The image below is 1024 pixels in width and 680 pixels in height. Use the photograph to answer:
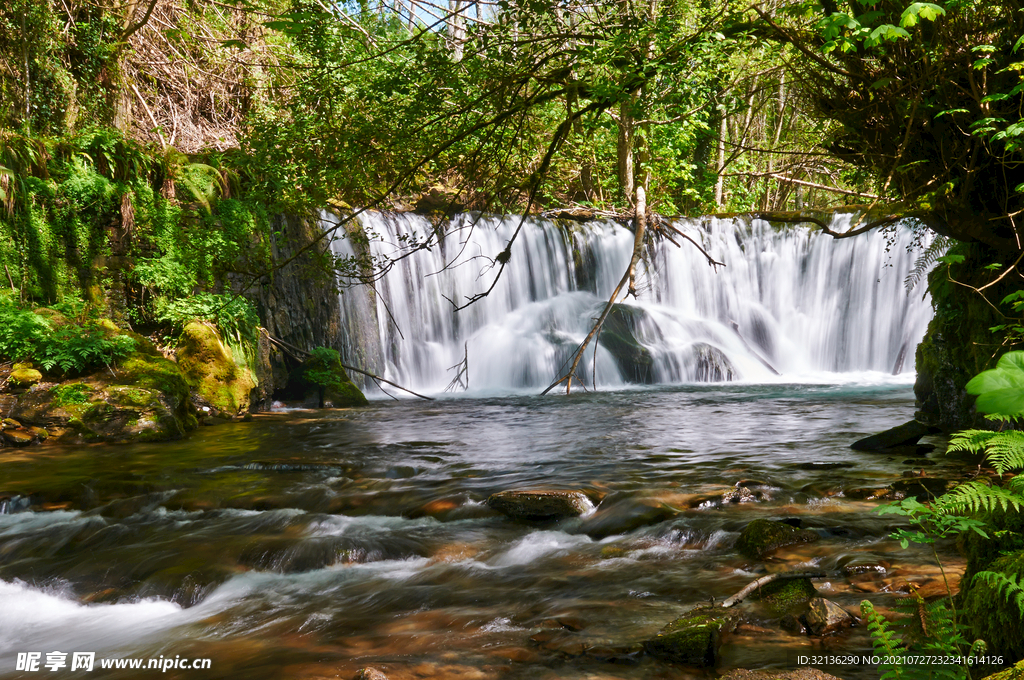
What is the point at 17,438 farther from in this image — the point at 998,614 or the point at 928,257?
the point at 928,257

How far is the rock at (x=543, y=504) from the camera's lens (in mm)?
5160

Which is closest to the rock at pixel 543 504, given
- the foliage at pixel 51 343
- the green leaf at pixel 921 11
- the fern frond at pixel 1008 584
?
the fern frond at pixel 1008 584

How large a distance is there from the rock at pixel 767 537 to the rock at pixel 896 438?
121 inches

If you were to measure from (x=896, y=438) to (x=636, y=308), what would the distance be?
9.80 m

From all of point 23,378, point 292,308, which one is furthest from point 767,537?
point 292,308

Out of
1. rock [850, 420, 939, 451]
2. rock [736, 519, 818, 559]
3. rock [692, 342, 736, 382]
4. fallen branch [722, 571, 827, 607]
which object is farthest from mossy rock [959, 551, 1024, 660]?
rock [692, 342, 736, 382]

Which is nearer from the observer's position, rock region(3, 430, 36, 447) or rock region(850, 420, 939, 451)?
rock region(850, 420, 939, 451)

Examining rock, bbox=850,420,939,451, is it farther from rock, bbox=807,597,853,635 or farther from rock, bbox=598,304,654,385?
rock, bbox=598,304,654,385

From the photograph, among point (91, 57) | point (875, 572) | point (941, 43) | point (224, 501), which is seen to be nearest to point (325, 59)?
point (224, 501)

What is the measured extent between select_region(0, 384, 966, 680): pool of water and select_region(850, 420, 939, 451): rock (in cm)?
20

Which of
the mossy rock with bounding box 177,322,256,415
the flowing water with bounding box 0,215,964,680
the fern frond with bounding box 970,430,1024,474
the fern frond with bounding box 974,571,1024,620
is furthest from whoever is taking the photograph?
the mossy rock with bounding box 177,322,256,415

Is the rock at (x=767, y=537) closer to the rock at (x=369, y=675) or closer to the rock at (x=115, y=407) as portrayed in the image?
the rock at (x=369, y=675)

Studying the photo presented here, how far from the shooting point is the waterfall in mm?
14789

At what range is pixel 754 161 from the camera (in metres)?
26.7
